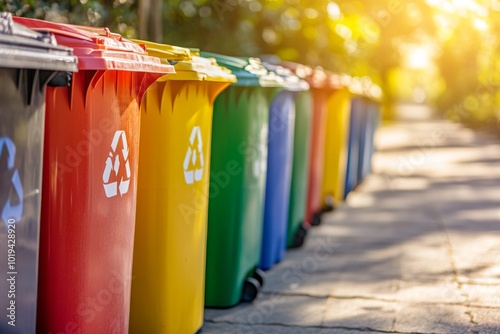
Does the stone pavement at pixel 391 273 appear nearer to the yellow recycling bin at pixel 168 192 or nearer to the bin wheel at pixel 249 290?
the bin wheel at pixel 249 290

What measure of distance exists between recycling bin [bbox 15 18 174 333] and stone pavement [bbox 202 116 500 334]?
4.65ft

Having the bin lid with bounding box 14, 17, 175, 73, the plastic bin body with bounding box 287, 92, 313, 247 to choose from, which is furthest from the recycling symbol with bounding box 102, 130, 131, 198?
the plastic bin body with bounding box 287, 92, 313, 247

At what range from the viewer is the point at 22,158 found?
298cm

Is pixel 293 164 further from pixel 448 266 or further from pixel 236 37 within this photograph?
pixel 236 37

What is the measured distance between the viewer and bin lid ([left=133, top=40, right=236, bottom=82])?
4.21 metres

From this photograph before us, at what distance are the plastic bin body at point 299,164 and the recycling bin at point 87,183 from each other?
3782 mm

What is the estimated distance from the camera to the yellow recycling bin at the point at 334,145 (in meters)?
9.65

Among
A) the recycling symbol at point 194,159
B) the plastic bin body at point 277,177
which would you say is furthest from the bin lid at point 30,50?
the plastic bin body at point 277,177

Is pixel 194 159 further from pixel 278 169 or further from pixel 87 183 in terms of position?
pixel 278 169

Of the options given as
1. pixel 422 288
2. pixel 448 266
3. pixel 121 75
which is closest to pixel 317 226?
pixel 448 266

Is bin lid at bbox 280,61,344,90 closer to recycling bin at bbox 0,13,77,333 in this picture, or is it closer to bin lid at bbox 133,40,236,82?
bin lid at bbox 133,40,236,82

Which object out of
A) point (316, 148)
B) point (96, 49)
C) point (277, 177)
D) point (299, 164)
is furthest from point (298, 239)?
point (96, 49)

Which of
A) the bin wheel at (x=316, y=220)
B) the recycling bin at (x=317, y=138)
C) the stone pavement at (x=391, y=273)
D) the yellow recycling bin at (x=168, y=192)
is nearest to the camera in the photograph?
the yellow recycling bin at (x=168, y=192)

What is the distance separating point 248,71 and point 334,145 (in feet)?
14.8
